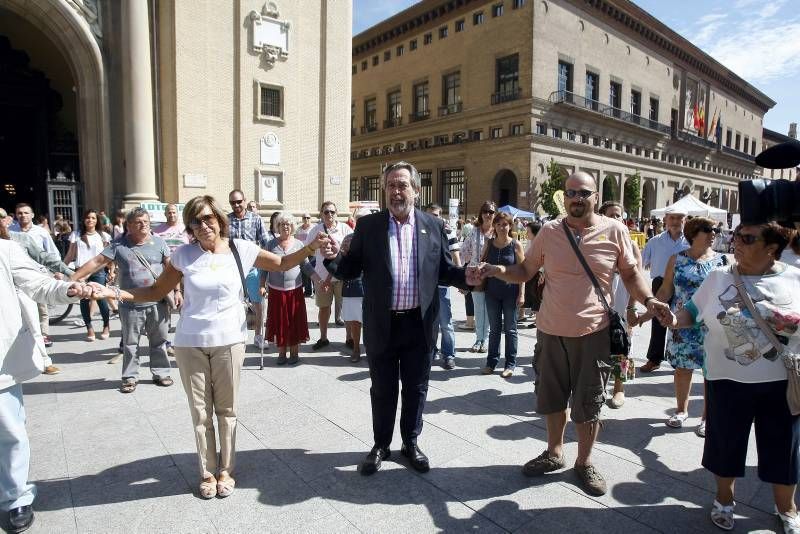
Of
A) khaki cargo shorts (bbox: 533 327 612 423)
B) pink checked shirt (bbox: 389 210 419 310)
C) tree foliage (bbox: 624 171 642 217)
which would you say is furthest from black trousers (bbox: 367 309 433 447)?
tree foliage (bbox: 624 171 642 217)

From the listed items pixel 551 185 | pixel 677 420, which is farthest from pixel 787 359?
pixel 551 185

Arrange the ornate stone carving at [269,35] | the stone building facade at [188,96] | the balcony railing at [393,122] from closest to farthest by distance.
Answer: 1. the stone building facade at [188,96]
2. the ornate stone carving at [269,35]
3. the balcony railing at [393,122]

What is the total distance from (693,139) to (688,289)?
206 ft

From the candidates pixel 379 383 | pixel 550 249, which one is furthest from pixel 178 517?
pixel 550 249

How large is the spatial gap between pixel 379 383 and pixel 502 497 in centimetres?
115

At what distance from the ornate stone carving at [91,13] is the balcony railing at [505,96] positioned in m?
31.1

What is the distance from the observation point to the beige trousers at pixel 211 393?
130 inches

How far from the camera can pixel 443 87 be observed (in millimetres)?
46000

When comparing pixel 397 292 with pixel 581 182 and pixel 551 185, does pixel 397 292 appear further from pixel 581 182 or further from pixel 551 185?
pixel 551 185

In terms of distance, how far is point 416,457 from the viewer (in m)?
3.71

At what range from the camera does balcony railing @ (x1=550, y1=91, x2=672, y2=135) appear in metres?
40.2

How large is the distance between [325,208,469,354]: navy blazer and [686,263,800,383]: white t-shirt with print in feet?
5.44

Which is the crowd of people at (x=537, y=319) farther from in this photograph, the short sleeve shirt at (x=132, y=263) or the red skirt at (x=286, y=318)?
the red skirt at (x=286, y=318)

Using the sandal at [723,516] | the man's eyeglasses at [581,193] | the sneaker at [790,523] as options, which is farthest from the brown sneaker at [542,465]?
the man's eyeglasses at [581,193]
